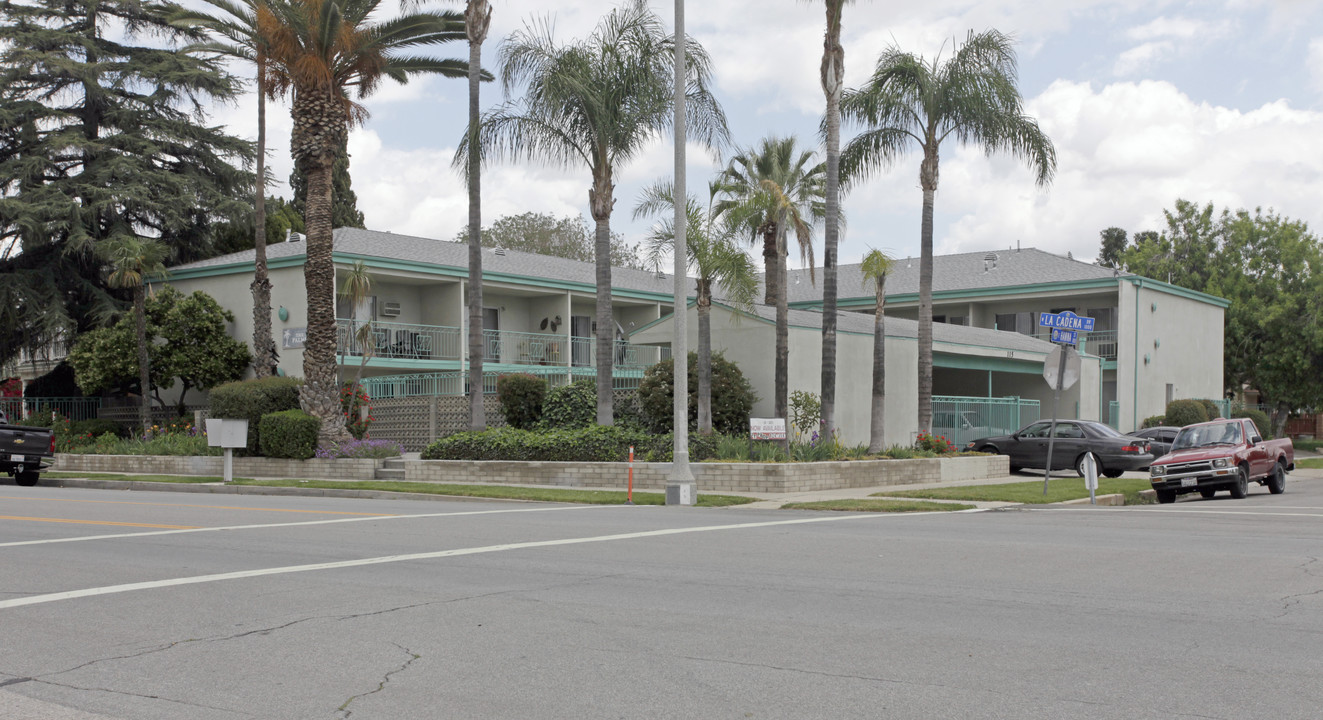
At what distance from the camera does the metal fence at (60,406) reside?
37000 millimetres

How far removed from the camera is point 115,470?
98.4 feet

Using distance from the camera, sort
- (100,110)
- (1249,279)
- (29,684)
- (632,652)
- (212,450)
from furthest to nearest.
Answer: (1249,279) → (100,110) → (212,450) → (632,652) → (29,684)

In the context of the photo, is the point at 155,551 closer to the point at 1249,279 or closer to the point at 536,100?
the point at 536,100

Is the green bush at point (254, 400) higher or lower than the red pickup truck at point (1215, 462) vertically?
higher

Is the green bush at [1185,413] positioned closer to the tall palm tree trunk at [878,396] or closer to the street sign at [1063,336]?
the tall palm tree trunk at [878,396]

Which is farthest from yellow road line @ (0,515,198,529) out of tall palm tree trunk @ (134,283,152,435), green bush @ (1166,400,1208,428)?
green bush @ (1166,400,1208,428)

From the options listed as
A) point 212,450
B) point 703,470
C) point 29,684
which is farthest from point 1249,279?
point 29,684

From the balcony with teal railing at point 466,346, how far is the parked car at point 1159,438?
45.9 feet

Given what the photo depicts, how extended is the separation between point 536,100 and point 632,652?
18.3m

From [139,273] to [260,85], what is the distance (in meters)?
6.25

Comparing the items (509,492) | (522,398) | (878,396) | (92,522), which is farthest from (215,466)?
(878,396)

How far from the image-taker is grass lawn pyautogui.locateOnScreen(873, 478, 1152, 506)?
65.4 feet

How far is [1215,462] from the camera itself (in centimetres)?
2042

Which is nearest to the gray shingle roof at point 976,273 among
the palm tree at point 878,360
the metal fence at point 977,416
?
the metal fence at point 977,416
